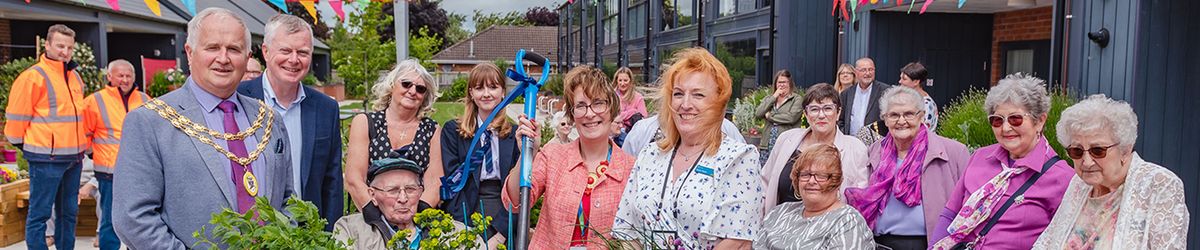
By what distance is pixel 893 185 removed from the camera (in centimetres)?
371

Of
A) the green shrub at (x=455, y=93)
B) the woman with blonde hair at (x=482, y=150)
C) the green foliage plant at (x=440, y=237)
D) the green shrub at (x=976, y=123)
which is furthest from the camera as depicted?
the green shrub at (x=455, y=93)

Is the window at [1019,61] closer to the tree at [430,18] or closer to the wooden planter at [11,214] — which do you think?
the wooden planter at [11,214]

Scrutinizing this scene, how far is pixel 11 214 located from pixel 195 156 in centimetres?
530

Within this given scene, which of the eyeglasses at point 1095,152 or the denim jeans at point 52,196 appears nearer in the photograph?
the eyeglasses at point 1095,152

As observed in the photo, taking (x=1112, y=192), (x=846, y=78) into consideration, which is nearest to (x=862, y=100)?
(x=846, y=78)

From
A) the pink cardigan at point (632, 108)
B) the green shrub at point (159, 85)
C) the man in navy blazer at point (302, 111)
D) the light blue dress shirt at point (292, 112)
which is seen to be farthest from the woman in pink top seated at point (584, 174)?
the green shrub at point (159, 85)

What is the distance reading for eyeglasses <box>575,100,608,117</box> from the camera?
335cm

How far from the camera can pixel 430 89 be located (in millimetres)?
4262

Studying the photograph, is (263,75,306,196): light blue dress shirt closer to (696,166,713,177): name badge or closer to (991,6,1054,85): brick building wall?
(696,166,713,177): name badge

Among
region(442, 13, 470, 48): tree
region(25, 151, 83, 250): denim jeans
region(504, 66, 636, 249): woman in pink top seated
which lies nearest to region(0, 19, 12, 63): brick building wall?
region(25, 151, 83, 250): denim jeans

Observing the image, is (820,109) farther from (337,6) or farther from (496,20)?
(496,20)

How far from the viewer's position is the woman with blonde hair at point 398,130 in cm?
396

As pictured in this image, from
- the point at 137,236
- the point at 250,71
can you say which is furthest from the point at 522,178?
the point at 250,71

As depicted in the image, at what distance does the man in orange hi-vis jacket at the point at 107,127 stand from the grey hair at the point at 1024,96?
512 cm
